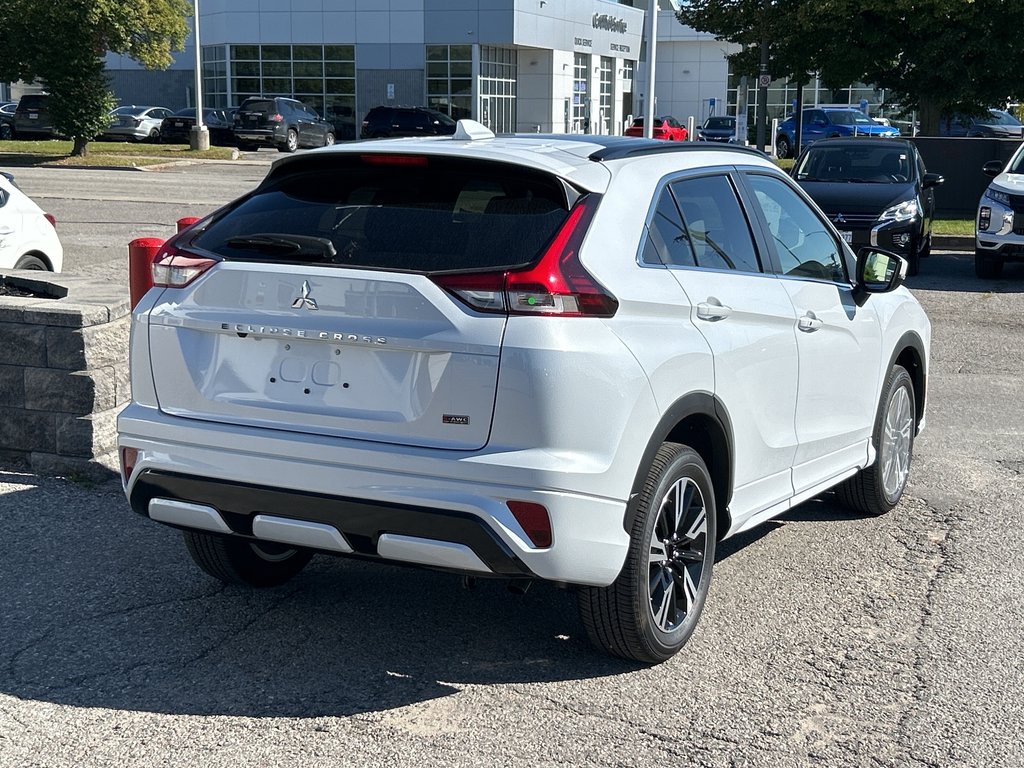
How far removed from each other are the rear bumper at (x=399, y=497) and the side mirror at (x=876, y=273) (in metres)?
2.28

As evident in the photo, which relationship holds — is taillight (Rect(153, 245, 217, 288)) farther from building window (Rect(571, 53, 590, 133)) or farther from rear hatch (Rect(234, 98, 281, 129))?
building window (Rect(571, 53, 590, 133))

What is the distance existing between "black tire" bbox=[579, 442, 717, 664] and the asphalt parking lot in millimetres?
132

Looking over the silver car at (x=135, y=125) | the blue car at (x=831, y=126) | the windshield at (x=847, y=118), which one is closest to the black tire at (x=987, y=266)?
the blue car at (x=831, y=126)

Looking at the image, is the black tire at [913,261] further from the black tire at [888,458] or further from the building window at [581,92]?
Answer: the building window at [581,92]

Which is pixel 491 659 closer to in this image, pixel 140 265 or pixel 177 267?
pixel 177 267

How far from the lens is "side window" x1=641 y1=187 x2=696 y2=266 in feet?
14.6

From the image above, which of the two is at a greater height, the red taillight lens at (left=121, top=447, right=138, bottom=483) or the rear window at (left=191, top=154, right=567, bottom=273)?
→ the rear window at (left=191, top=154, right=567, bottom=273)

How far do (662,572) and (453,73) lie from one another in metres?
51.9

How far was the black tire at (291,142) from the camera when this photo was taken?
4288 cm

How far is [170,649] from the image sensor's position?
4.59 m

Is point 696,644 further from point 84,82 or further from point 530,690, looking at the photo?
point 84,82

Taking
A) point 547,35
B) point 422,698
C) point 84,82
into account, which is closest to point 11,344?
point 422,698

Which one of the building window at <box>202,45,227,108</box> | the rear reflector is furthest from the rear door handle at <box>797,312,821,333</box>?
the building window at <box>202,45,227,108</box>

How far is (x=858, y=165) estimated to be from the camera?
1711cm
